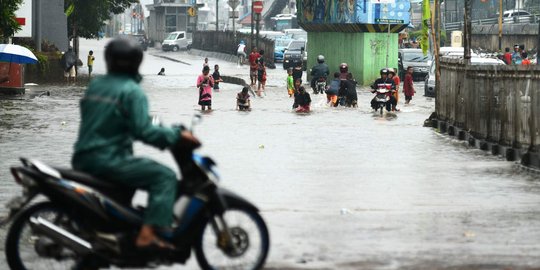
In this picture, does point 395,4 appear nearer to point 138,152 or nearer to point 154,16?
point 138,152

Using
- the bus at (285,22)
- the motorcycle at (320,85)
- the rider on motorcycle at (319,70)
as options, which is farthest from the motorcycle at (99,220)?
the bus at (285,22)

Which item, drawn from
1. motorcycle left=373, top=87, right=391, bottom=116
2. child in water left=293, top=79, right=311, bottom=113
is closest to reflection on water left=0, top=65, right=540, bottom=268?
motorcycle left=373, top=87, right=391, bottom=116

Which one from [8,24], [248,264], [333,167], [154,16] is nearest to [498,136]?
[333,167]

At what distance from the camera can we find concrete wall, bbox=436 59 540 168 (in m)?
17.8

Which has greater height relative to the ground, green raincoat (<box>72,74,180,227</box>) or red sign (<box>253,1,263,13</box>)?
red sign (<box>253,1,263,13</box>)

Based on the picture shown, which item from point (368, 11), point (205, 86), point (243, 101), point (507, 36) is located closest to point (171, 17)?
point (507, 36)

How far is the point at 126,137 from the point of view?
831 cm

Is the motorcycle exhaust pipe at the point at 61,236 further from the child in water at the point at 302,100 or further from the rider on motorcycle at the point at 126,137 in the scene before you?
the child in water at the point at 302,100

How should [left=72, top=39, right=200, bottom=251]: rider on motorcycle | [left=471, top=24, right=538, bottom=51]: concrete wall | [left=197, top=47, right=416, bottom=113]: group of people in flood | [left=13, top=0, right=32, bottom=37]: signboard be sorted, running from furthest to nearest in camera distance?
[left=471, top=24, right=538, bottom=51]: concrete wall
[left=13, top=0, right=32, bottom=37]: signboard
[left=197, top=47, right=416, bottom=113]: group of people in flood
[left=72, top=39, right=200, bottom=251]: rider on motorcycle

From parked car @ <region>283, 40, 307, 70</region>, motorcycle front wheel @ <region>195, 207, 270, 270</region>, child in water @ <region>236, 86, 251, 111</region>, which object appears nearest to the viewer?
motorcycle front wheel @ <region>195, 207, 270, 270</region>

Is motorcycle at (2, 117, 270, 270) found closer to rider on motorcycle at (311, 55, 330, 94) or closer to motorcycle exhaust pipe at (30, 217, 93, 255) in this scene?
motorcycle exhaust pipe at (30, 217, 93, 255)

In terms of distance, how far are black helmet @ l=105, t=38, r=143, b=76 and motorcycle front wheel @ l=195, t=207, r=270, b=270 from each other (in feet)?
3.77

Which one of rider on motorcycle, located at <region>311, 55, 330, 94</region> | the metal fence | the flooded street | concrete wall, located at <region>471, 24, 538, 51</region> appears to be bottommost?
the flooded street

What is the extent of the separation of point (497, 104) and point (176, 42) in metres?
86.6
